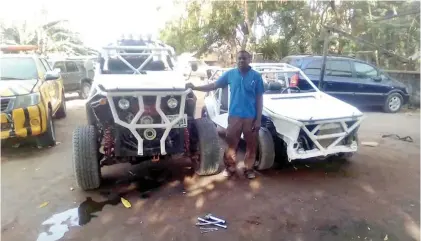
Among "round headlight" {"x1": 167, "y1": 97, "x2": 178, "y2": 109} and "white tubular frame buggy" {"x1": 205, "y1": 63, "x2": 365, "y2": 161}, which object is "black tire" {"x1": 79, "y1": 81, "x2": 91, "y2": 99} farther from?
"round headlight" {"x1": 167, "y1": 97, "x2": 178, "y2": 109}

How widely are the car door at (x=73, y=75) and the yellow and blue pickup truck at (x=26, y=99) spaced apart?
17.7 ft

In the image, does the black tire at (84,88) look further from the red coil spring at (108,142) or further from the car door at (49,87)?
the red coil spring at (108,142)

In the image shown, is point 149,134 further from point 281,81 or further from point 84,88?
point 84,88

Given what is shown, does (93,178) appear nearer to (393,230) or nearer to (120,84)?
(120,84)

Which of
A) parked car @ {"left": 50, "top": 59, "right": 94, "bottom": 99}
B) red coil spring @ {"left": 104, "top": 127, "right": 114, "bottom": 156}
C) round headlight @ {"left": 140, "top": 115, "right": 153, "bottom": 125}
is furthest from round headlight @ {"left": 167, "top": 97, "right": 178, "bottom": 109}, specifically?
parked car @ {"left": 50, "top": 59, "right": 94, "bottom": 99}

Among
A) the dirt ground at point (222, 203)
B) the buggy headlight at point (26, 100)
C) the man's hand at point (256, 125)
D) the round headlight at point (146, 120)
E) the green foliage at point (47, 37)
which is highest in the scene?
the green foliage at point (47, 37)

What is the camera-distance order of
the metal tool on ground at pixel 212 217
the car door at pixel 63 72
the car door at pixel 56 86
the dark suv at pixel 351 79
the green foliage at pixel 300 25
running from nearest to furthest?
the metal tool on ground at pixel 212 217 < the car door at pixel 56 86 < the dark suv at pixel 351 79 < the car door at pixel 63 72 < the green foliage at pixel 300 25

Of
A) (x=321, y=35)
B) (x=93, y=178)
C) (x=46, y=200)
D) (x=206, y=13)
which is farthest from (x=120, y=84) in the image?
(x=321, y=35)

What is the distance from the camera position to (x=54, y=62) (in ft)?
38.9

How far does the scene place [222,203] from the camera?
4062 mm

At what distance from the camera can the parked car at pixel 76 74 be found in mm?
12297

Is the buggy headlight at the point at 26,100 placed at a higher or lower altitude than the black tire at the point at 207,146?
higher

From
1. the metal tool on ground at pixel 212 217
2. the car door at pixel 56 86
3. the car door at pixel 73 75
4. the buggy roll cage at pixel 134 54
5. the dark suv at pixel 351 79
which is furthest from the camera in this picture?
the car door at pixel 73 75

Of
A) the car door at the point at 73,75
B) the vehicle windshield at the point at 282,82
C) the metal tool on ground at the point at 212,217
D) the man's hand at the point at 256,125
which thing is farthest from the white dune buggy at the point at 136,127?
the car door at the point at 73,75
